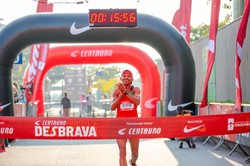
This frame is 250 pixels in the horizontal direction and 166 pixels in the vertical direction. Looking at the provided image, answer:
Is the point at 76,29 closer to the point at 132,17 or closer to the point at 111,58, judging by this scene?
the point at 132,17

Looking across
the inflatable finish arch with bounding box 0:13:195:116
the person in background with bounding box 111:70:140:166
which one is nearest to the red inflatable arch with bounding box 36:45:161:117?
the inflatable finish arch with bounding box 0:13:195:116

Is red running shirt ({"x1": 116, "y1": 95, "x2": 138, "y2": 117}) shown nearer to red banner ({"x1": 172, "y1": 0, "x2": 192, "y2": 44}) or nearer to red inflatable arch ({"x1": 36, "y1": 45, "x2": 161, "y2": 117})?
red banner ({"x1": 172, "y1": 0, "x2": 192, "y2": 44})

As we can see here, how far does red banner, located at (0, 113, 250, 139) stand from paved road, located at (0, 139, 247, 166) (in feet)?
8.79

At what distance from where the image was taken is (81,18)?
1811 cm

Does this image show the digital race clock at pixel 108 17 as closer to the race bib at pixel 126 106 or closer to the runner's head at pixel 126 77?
the runner's head at pixel 126 77

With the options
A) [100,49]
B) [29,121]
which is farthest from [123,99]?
[100,49]

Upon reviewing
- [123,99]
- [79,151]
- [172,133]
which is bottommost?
[79,151]

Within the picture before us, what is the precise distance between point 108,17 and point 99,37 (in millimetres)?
1204

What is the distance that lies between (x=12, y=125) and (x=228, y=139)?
21.8ft

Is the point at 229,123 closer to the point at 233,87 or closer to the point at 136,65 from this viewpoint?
the point at 233,87

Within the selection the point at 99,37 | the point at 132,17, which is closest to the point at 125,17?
the point at 132,17

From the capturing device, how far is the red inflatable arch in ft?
88.4

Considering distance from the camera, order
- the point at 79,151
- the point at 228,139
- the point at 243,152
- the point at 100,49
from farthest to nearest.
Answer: the point at 100,49 → the point at 79,151 → the point at 228,139 → the point at 243,152

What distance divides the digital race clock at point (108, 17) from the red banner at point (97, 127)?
8895 millimetres
